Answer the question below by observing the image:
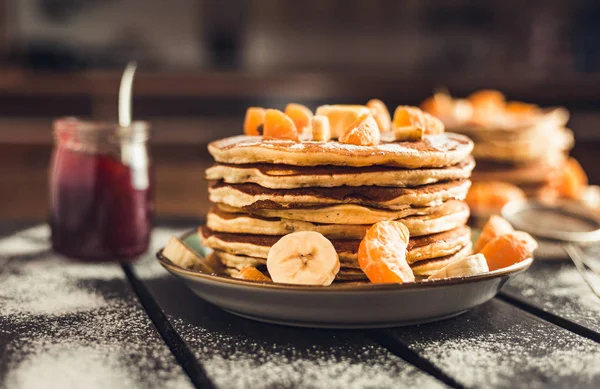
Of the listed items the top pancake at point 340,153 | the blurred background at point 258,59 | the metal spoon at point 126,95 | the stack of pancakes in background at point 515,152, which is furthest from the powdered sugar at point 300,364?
the blurred background at point 258,59

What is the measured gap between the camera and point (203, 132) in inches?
182

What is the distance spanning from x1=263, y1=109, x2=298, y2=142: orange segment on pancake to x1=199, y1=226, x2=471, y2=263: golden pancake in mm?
166

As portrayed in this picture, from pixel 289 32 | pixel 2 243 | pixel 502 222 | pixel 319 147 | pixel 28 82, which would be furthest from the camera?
pixel 289 32

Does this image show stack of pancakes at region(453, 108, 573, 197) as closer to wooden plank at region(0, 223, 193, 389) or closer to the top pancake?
the top pancake

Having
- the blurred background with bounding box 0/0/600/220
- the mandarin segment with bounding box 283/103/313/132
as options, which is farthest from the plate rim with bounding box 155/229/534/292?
the blurred background with bounding box 0/0/600/220

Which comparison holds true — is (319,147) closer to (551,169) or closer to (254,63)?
(551,169)

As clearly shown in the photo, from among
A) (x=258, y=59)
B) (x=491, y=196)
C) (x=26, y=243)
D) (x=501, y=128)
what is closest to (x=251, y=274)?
(x=26, y=243)

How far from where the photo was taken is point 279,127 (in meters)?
1.09

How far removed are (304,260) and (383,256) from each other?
0.35 ft

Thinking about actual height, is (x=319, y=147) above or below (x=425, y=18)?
below

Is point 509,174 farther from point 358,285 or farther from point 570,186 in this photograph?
point 358,285

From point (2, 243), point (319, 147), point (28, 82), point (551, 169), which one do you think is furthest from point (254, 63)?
point (319, 147)

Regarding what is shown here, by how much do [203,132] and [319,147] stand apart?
12.2 feet

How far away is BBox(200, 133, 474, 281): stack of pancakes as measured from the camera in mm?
979
